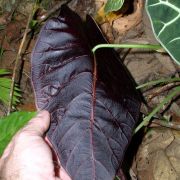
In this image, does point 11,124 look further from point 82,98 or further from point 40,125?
point 82,98

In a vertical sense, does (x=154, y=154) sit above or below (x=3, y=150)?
below

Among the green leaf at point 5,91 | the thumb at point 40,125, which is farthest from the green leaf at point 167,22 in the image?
the green leaf at point 5,91

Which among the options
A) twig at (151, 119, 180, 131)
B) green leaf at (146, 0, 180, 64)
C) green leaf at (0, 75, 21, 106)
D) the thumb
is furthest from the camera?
green leaf at (0, 75, 21, 106)

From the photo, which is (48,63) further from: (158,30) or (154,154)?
(154,154)

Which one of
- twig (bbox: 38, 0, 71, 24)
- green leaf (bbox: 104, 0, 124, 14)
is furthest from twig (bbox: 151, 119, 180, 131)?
twig (bbox: 38, 0, 71, 24)

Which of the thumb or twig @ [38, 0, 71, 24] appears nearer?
the thumb

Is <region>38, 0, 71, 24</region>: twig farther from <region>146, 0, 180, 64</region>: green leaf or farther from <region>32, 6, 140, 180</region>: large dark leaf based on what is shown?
<region>146, 0, 180, 64</region>: green leaf

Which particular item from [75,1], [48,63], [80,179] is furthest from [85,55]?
[75,1]
